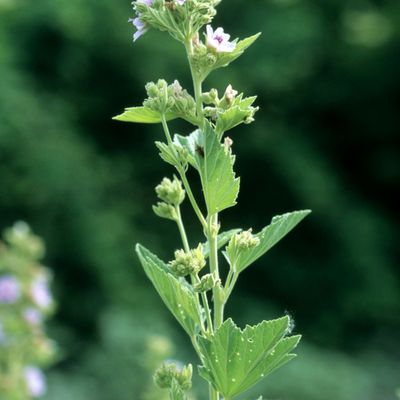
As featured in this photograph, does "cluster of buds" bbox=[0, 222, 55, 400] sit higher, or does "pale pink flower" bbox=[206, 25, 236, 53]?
"pale pink flower" bbox=[206, 25, 236, 53]

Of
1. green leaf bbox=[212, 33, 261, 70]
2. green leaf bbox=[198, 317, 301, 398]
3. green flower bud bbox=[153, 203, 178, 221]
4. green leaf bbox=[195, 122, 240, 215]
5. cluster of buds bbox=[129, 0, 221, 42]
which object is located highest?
cluster of buds bbox=[129, 0, 221, 42]

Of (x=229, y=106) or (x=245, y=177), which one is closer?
(x=229, y=106)

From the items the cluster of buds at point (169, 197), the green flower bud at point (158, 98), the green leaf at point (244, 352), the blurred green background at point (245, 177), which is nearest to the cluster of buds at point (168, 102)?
the green flower bud at point (158, 98)

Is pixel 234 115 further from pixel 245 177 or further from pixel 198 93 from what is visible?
pixel 245 177

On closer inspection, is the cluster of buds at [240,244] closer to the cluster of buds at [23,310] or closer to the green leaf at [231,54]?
the green leaf at [231,54]

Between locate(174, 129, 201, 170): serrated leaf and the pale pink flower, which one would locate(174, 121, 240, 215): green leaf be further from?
the pale pink flower

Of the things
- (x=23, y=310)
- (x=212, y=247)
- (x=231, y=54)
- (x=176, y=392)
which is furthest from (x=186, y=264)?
(x=23, y=310)

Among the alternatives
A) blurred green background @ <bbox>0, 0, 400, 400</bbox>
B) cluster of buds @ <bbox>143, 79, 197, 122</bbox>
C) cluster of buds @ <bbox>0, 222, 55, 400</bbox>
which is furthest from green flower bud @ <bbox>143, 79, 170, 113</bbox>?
blurred green background @ <bbox>0, 0, 400, 400</bbox>
